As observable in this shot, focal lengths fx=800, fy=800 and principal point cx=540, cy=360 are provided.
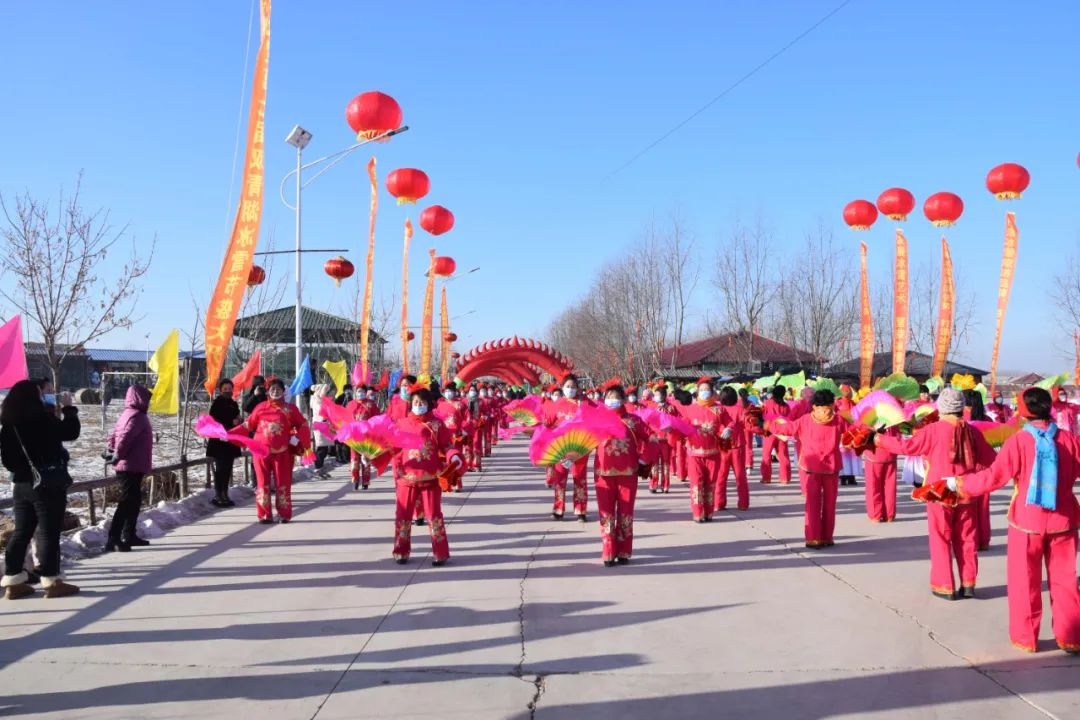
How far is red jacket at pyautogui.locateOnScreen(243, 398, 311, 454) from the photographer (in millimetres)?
9273

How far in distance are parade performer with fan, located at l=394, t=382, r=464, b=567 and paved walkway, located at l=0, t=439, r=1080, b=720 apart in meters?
0.23

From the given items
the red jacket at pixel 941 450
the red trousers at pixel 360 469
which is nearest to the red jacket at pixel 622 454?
the red jacket at pixel 941 450

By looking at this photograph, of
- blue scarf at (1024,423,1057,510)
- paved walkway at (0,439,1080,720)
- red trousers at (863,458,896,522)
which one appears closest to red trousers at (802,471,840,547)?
paved walkway at (0,439,1080,720)

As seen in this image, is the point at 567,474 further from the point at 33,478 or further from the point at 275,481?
the point at 33,478

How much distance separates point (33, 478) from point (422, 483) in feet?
9.95

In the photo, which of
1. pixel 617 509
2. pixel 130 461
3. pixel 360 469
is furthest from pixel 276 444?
pixel 617 509

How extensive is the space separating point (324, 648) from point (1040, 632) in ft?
14.7

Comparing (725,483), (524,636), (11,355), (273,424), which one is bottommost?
(524,636)

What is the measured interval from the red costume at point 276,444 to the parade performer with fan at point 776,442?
6.92m

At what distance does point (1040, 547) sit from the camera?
4.70m

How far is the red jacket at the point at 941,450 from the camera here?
5.82 metres

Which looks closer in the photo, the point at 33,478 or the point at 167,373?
the point at 33,478

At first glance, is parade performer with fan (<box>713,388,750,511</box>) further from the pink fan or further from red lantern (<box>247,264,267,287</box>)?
red lantern (<box>247,264,267,287</box>)

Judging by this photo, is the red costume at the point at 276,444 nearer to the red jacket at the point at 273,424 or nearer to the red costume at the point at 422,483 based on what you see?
the red jacket at the point at 273,424
